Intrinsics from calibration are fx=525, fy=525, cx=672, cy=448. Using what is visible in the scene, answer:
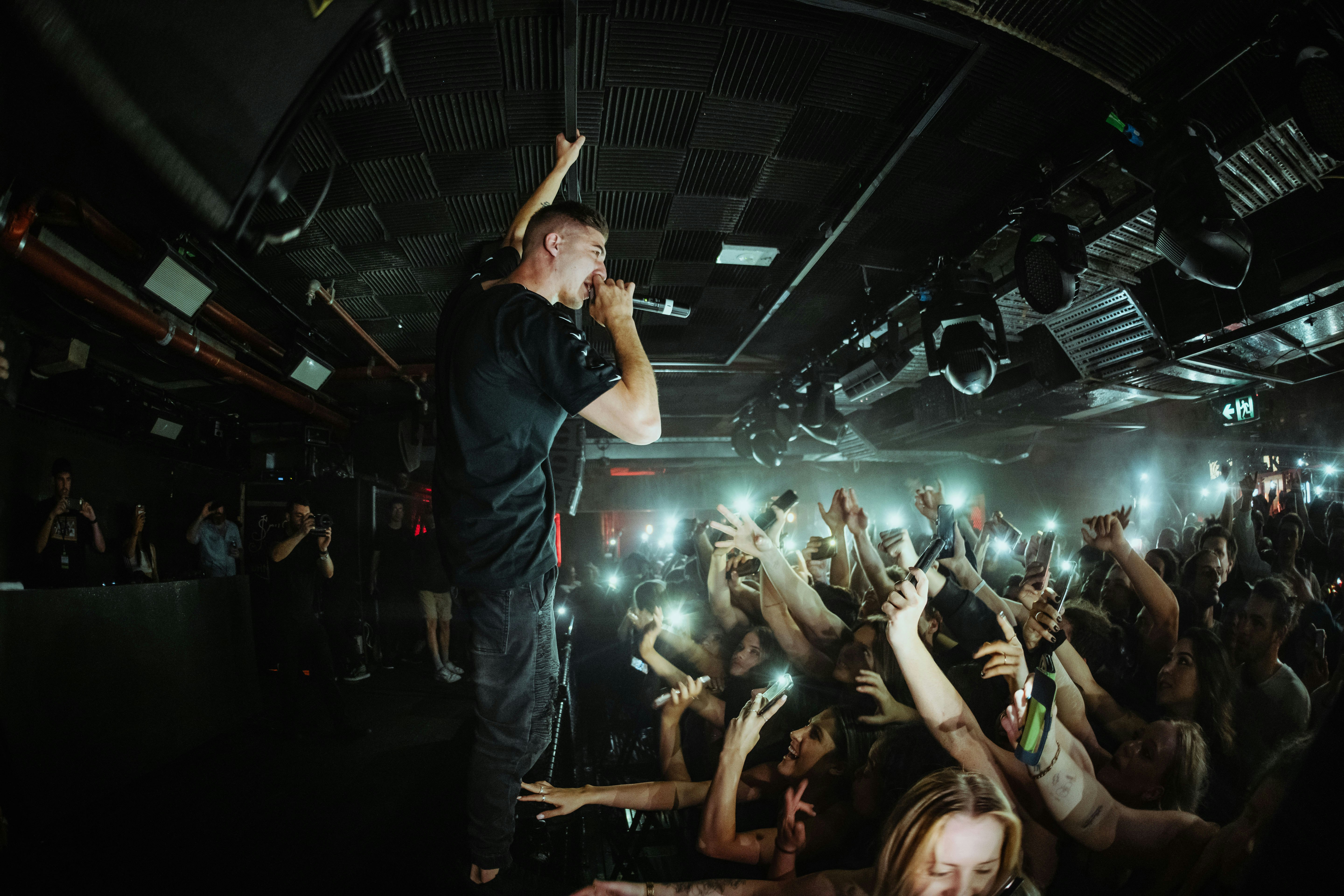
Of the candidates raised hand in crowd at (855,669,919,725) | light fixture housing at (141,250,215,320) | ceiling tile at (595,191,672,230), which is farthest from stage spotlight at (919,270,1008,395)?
light fixture housing at (141,250,215,320)

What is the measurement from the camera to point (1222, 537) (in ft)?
8.14

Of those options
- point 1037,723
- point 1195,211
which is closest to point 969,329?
point 1195,211

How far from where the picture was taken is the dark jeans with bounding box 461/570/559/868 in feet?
3.95

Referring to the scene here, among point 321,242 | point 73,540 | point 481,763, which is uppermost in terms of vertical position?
point 321,242

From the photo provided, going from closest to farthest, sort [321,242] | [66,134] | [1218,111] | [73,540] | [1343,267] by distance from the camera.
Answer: [66,134]
[1218,111]
[1343,267]
[321,242]
[73,540]

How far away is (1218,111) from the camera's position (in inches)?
90.3

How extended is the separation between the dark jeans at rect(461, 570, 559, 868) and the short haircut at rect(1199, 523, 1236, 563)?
305 cm

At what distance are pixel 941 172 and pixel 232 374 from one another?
5.14 metres

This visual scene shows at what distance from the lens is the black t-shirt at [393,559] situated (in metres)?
5.95

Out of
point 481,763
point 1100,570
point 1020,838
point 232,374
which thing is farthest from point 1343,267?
point 232,374

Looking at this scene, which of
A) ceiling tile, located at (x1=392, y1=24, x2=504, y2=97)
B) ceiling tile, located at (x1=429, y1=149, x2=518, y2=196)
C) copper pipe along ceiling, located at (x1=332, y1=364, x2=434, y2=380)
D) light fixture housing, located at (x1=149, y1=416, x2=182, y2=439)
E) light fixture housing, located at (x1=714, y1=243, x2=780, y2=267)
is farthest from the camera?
copper pipe along ceiling, located at (x1=332, y1=364, x2=434, y2=380)

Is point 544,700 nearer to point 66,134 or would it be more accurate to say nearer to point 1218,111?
point 66,134

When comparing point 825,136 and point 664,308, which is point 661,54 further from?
point 664,308

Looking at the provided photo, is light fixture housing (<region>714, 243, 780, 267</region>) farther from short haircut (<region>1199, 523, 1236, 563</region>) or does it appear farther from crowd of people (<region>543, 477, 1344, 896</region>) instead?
short haircut (<region>1199, 523, 1236, 563</region>)
